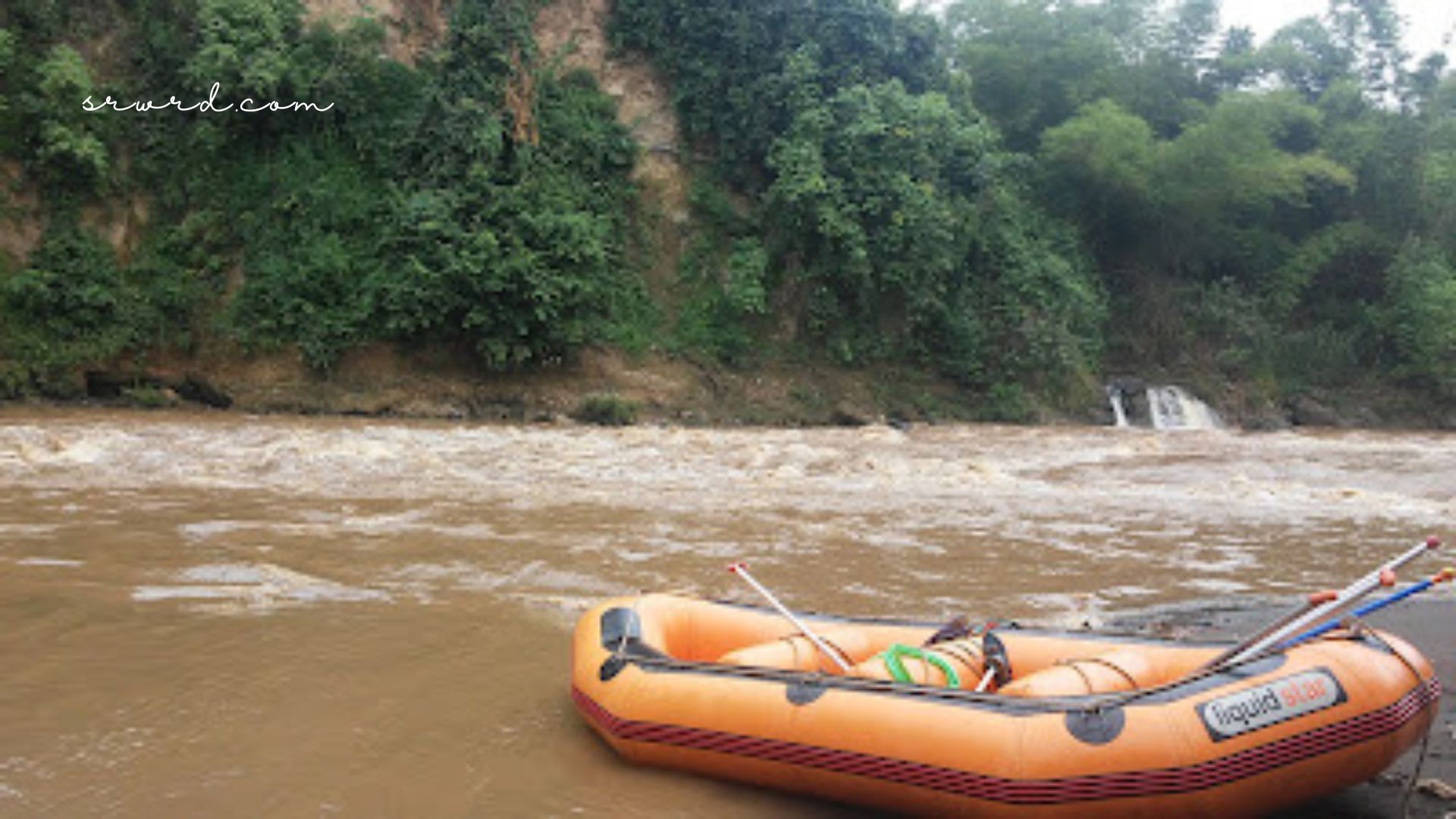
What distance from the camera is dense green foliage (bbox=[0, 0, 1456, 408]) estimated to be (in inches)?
597

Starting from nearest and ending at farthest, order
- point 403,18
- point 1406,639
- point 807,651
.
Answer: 1. point 807,651
2. point 1406,639
3. point 403,18

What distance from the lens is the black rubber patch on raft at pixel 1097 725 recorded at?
115 inches

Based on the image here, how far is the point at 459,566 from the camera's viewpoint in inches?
234

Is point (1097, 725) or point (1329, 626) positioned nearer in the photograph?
point (1097, 725)

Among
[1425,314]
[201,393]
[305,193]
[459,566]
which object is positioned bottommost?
[459,566]

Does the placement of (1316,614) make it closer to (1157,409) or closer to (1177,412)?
(1157,409)

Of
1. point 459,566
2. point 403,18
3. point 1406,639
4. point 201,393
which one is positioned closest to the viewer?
point 1406,639

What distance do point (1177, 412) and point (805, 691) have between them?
62.1ft

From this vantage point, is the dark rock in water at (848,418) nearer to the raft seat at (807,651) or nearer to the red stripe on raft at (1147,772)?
the raft seat at (807,651)

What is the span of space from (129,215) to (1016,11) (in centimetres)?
2017

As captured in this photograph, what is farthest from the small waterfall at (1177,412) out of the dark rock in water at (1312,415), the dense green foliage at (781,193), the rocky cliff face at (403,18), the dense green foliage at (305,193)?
the rocky cliff face at (403,18)

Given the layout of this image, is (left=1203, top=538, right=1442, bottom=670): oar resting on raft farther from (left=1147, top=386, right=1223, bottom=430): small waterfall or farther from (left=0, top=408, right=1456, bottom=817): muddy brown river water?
(left=1147, top=386, right=1223, bottom=430): small waterfall

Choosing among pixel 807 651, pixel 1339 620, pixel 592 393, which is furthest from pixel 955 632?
pixel 592 393

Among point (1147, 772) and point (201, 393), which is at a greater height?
point (201, 393)
